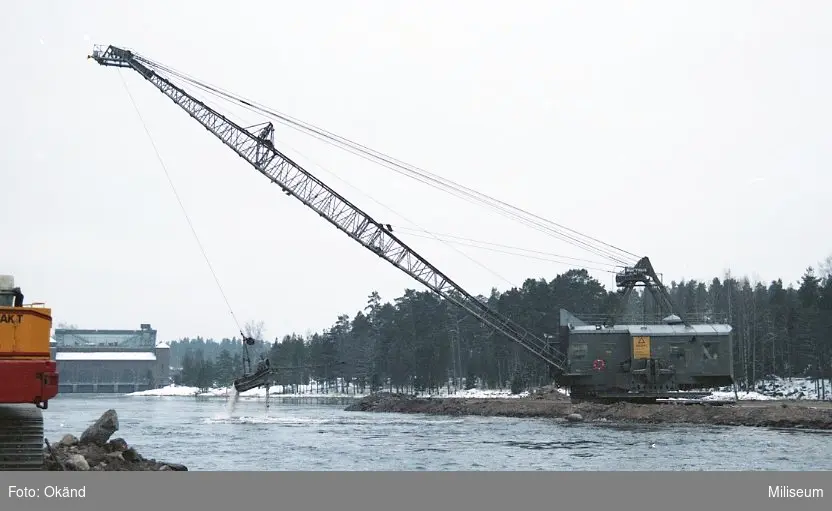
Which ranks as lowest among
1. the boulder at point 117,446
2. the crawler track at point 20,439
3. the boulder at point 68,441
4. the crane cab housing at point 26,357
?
the boulder at point 117,446

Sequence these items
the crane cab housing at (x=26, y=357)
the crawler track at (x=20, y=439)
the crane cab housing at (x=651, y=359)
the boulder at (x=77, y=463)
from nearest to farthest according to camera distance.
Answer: the crane cab housing at (x=26, y=357) → the crawler track at (x=20, y=439) → the boulder at (x=77, y=463) → the crane cab housing at (x=651, y=359)

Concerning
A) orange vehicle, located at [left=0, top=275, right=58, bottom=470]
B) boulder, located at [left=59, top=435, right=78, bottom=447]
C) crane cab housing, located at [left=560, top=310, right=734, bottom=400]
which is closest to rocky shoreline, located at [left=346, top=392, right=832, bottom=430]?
crane cab housing, located at [left=560, top=310, right=734, bottom=400]

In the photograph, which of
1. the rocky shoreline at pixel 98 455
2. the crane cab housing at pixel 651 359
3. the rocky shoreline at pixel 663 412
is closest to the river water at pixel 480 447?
the rocky shoreline at pixel 98 455

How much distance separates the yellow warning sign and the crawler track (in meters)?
43.4

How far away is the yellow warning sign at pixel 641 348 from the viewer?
53.2 metres

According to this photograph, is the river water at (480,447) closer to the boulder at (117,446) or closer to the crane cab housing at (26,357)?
the boulder at (117,446)

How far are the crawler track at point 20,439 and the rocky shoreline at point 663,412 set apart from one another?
36598 millimetres

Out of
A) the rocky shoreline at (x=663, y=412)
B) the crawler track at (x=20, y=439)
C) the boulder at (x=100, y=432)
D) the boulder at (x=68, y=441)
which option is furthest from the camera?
the rocky shoreline at (x=663, y=412)

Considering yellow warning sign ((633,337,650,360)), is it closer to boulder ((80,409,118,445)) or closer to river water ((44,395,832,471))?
river water ((44,395,832,471))

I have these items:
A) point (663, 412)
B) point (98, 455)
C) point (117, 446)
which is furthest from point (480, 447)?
point (663, 412)

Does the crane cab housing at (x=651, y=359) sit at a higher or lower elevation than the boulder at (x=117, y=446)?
higher

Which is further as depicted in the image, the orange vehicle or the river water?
the river water

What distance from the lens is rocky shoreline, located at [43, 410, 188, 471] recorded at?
19281mm
